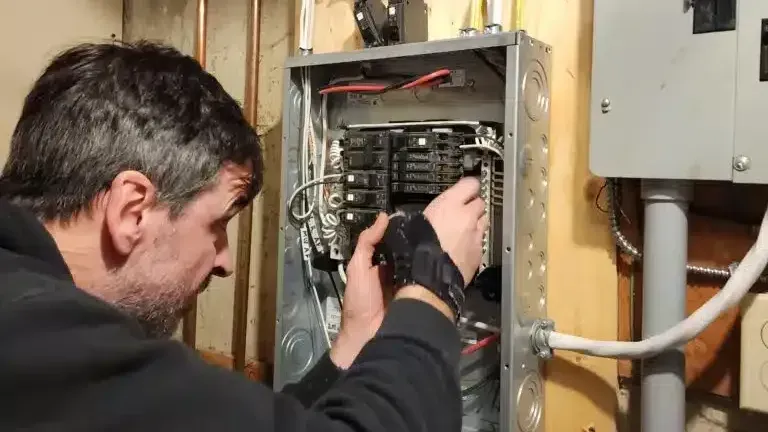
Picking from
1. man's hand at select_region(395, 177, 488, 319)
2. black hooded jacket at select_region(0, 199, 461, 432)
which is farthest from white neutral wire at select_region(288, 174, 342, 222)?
black hooded jacket at select_region(0, 199, 461, 432)

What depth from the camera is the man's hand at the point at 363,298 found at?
0.99 metres

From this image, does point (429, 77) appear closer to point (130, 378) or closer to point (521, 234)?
point (521, 234)

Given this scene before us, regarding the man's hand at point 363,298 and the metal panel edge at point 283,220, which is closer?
the man's hand at point 363,298

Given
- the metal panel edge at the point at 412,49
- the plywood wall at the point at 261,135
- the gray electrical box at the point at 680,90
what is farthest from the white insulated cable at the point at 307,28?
the gray electrical box at the point at 680,90

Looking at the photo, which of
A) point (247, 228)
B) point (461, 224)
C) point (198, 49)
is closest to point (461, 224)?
point (461, 224)

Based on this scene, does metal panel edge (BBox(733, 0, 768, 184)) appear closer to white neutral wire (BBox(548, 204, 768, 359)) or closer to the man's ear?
white neutral wire (BBox(548, 204, 768, 359))

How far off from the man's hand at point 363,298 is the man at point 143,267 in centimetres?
12

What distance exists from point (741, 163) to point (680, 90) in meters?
0.11

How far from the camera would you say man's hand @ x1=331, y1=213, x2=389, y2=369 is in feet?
3.24

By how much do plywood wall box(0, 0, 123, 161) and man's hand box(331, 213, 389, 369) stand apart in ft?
3.08

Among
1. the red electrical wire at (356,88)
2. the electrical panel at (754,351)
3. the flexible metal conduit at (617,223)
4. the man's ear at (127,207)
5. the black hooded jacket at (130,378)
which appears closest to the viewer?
the black hooded jacket at (130,378)

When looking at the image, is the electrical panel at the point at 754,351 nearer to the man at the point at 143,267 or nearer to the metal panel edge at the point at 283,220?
the man at the point at 143,267

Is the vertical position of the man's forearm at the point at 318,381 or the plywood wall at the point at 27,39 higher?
the plywood wall at the point at 27,39

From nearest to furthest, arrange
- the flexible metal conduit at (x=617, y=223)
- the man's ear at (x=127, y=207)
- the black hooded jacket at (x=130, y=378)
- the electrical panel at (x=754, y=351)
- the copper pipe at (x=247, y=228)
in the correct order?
1. the black hooded jacket at (x=130, y=378)
2. the man's ear at (x=127, y=207)
3. the electrical panel at (x=754, y=351)
4. the flexible metal conduit at (x=617, y=223)
5. the copper pipe at (x=247, y=228)
